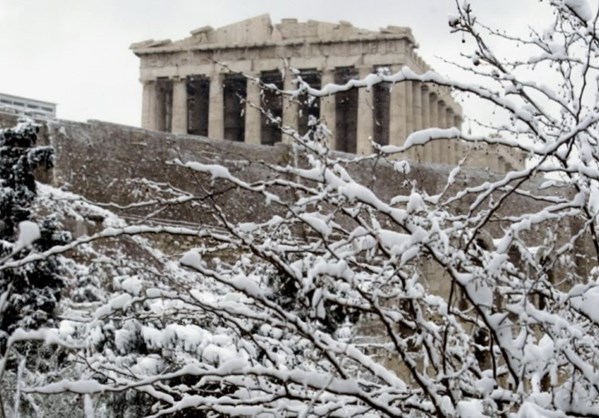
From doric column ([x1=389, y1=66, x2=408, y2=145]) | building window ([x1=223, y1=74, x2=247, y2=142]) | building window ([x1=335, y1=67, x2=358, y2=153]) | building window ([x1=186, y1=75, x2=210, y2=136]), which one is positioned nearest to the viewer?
doric column ([x1=389, y1=66, x2=408, y2=145])

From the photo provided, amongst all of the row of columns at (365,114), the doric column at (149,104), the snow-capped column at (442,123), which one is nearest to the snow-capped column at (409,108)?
the row of columns at (365,114)

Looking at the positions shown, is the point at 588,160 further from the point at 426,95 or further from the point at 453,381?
the point at 426,95

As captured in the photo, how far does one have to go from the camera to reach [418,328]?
10.5ft

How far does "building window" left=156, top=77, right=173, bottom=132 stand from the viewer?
43.0 meters

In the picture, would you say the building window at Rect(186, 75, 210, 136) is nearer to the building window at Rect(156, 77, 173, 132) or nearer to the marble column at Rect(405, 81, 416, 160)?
the building window at Rect(156, 77, 173, 132)

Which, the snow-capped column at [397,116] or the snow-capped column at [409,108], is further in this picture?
the snow-capped column at [409,108]

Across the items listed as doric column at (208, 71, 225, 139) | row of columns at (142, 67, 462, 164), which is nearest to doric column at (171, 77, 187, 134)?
row of columns at (142, 67, 462, 164)

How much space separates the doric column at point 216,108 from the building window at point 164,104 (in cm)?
185

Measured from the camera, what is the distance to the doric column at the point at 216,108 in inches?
1635

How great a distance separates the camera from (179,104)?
42.3 meters

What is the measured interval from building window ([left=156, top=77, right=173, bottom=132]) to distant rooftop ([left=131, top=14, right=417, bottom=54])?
1231mm

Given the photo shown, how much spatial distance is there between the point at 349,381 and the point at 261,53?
125 ft

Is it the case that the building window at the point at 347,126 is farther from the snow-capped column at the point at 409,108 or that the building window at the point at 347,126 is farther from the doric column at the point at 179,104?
the doric column at the point at 179,104

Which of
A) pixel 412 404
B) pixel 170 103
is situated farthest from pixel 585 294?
pixel 170 103
